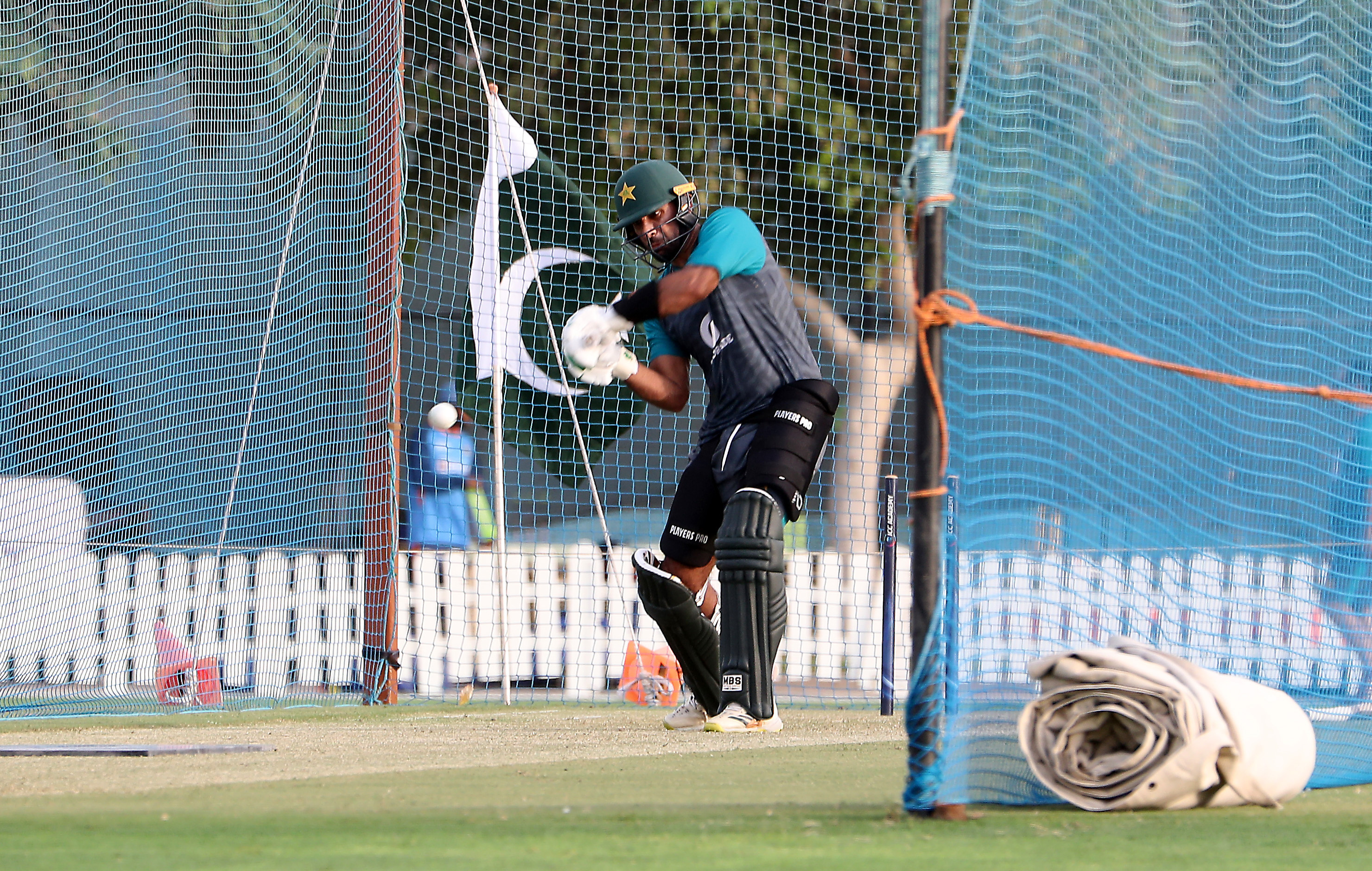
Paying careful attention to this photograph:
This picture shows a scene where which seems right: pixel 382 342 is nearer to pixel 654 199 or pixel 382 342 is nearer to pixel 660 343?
pixel 660 343

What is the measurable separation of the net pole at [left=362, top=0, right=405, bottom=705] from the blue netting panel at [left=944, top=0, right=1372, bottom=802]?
4311 millimetres

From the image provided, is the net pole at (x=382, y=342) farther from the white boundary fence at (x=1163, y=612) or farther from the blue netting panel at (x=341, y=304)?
the white boundary fence at (x=1163, y=612)

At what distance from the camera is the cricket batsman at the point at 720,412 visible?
4.62 m

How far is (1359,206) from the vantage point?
13.8ft

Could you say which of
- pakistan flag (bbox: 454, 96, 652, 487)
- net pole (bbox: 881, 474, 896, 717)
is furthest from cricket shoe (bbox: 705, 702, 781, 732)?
pakistan flag (bbox: 454, 96, 652, 487)

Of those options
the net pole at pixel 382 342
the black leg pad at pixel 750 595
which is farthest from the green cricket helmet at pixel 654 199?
the net pole at pixel 382 342

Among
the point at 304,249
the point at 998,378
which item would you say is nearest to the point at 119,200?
the point at 304,249

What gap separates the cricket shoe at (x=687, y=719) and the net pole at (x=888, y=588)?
5.46 ft

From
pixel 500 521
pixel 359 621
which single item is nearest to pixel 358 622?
pixel 359 621

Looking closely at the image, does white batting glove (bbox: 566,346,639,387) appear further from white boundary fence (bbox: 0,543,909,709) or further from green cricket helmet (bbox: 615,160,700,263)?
white boundary fence (bbox: 0,543,909,709)

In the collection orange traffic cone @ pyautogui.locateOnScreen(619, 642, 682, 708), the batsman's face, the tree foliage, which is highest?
the tree foliage

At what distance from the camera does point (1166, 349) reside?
156 inches

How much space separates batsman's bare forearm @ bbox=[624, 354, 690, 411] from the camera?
5.07 m

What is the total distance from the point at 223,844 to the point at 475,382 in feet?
22.6
